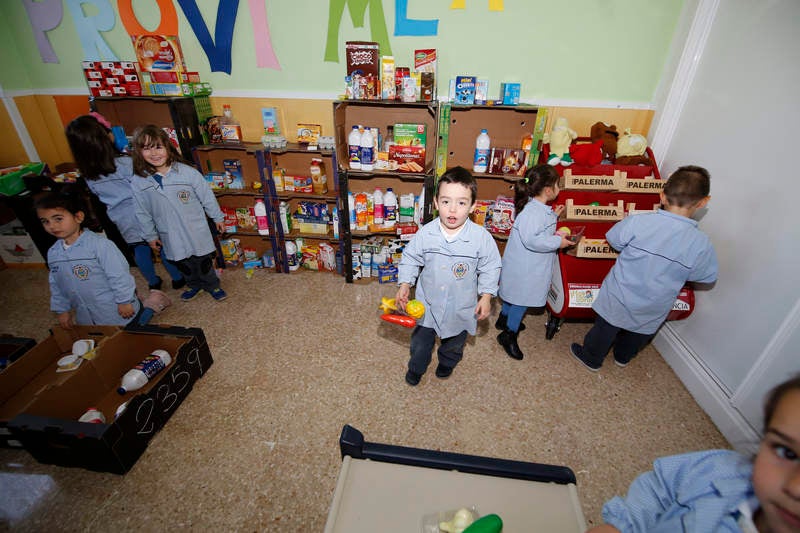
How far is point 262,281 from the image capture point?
396 centimetres

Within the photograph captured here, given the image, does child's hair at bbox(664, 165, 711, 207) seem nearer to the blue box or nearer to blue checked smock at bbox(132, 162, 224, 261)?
the blue box

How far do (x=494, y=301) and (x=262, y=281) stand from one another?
259 cm

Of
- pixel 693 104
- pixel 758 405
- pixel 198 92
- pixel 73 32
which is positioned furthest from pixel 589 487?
pixel 73 32

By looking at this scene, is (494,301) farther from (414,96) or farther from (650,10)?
(650,10)

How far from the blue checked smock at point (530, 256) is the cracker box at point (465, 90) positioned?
1178 mm

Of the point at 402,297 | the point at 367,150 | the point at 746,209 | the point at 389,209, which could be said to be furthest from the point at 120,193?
the point at 746,209

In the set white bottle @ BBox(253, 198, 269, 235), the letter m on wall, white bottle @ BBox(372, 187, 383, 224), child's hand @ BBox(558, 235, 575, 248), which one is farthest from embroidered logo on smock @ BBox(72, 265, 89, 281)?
child's hand @ BBox(558, 235, 575, 248)

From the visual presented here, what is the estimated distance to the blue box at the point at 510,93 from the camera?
307 centimetres

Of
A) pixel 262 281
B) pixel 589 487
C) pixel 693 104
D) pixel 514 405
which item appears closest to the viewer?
pixel 589 487

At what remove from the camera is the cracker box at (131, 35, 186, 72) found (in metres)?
3.35

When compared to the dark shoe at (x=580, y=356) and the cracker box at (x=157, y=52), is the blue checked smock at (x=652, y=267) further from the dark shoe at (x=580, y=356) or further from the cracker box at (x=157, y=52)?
the cracker box at (x=157, y=52)

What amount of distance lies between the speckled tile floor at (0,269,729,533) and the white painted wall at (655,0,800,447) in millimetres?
315

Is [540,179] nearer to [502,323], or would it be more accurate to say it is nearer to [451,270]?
[451,270]

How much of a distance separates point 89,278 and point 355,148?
2.35 meters
